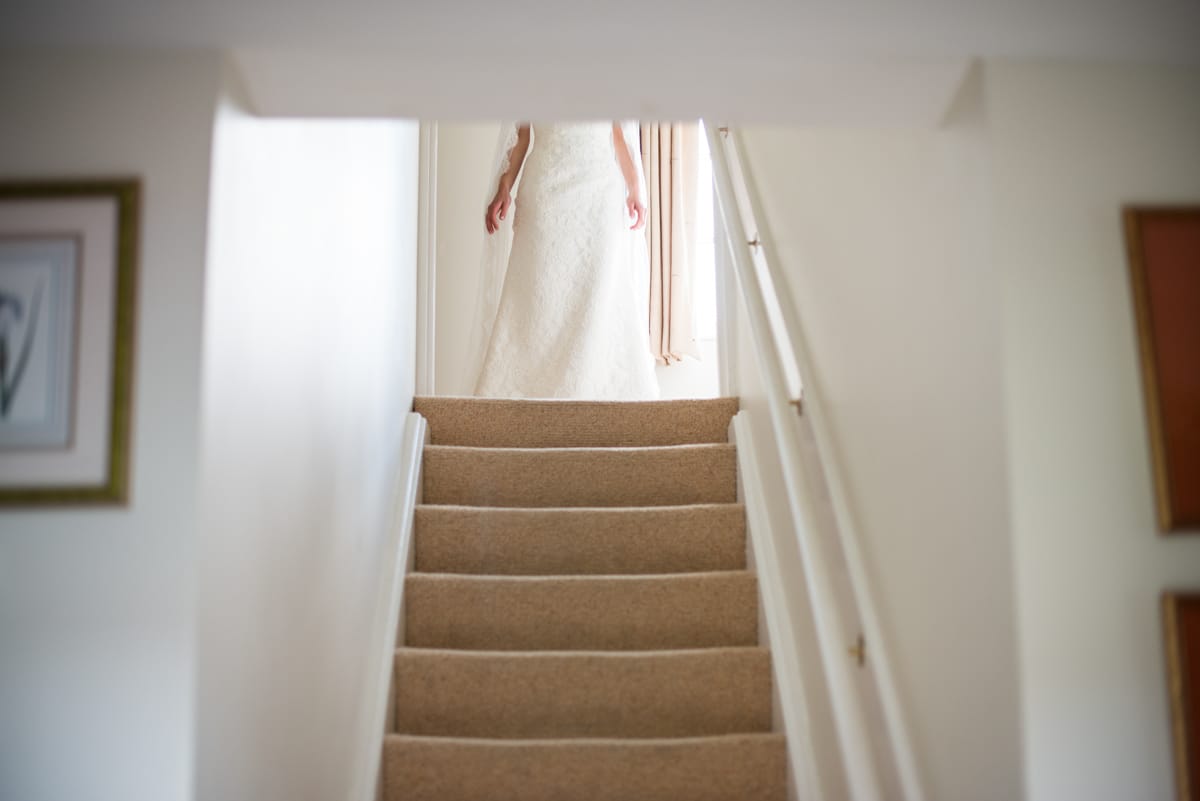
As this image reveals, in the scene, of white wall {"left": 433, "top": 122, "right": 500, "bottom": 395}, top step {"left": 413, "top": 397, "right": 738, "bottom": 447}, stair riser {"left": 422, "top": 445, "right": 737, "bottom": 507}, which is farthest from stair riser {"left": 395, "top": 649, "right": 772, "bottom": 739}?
white wall {"left": 433, "top": 122, "right": 500, "bottom": 395}

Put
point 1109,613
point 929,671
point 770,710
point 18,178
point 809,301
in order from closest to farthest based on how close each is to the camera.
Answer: point 1109,613, point 18,178, point 929,671, point 809,301, point 770,710

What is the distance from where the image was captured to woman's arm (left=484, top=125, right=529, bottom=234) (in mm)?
3957

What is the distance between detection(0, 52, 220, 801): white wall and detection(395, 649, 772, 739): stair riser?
1.17 metres

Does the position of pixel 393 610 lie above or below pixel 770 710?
above

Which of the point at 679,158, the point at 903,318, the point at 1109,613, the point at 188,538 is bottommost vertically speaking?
the point at 1109,613

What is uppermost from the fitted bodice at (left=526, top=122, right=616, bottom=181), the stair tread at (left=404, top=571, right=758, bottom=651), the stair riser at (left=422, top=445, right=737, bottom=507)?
the fitted bodice at (left=526, top=122, right=616, bottom=181)

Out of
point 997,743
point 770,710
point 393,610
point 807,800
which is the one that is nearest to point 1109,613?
point 997,743

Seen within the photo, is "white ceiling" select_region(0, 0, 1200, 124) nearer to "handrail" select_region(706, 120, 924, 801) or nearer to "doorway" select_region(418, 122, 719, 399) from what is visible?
"handrail" select_region(706, 120, 924, 801)

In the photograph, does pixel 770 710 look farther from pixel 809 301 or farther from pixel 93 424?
pixel 93 424

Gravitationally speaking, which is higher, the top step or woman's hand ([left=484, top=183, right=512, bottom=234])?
woman's hand ([left=484, top=183, right=512, bottom=234])

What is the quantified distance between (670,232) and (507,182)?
1.33 m

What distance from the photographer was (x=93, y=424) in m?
1.61

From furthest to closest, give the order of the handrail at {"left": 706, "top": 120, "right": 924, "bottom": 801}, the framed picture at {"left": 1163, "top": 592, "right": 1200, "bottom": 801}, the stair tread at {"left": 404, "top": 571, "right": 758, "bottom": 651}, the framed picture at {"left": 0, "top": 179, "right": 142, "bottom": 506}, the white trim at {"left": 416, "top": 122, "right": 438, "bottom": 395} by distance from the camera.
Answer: the white trim at {"left": 416, "top": 122, "right": 438, "bottom": 395}
the stair tread at {"left": 404, "top": 571, "right": 758, "bottom": 651}
the handrail at {"left": 706, "top": 120, "right": 924, "bottom": 801}
the framed picture at {"left": 0, "top": 179, "right": 142, "bottom": 506}
the framed picture at {"left": 1163, "top": 592, "right": 1200, "bottom": 801}

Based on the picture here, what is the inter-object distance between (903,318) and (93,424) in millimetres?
1404
